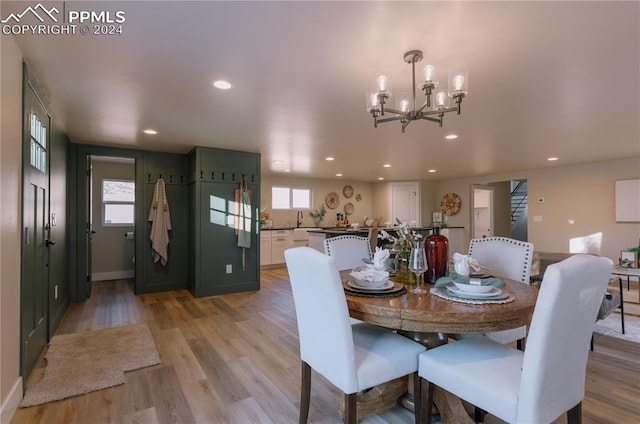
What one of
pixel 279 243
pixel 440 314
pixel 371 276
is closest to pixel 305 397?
pixel 371 276

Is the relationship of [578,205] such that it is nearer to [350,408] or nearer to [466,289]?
→ [466,289]

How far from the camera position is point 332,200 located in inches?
352

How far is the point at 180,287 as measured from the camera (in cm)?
521

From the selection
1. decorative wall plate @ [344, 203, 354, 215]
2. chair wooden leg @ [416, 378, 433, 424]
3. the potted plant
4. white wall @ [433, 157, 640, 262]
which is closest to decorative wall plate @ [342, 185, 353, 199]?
decorative wall plate @ [344, 203, 354, 215]

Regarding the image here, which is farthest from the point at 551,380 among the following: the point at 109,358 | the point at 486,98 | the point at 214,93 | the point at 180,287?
the point at 180,287

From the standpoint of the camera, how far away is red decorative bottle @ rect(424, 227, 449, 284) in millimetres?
2070

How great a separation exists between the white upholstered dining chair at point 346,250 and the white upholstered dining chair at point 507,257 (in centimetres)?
94

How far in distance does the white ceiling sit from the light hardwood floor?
2.18 meters

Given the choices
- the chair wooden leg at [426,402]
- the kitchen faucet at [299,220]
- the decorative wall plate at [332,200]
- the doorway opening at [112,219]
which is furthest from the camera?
the decorative wall plate at [332,200]

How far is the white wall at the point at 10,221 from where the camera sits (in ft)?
5.82

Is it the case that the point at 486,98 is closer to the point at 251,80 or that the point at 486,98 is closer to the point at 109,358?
the point at 251,80

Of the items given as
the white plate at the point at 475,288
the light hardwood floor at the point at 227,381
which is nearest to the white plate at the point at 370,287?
the white plate at the point at 475,288

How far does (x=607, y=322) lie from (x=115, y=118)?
5.75 m

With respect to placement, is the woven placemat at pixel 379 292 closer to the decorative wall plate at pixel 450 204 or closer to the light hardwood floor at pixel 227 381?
the light hardwood floor at pixel 227 381
